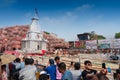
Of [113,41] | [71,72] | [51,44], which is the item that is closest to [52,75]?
[71,72]

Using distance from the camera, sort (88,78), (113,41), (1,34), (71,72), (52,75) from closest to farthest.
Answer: (88,78) < (71,72) < (52,75) < (113,41) < (1,34)

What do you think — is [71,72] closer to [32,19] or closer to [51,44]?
[32,19]

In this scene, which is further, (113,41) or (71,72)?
(113,41)

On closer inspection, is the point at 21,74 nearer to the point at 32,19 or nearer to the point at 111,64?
the point at 111,64

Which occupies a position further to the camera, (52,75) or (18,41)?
(18,41)

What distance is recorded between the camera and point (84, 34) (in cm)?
9056

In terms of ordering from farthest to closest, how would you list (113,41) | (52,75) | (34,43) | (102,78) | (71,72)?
(34,43)
(113,41)
(52,75)
(71,72)
(102,78)

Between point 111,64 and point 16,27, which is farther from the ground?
point 16,27

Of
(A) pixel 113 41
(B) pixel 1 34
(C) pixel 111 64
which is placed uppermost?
(B) pixel 1 34

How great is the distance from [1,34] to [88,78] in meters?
99.0

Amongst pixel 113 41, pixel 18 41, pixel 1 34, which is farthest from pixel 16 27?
pixel 113 41

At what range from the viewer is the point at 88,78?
15.5ft

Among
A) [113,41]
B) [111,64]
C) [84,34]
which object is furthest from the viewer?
[84,34]

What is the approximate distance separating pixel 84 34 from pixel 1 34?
37.7 m
